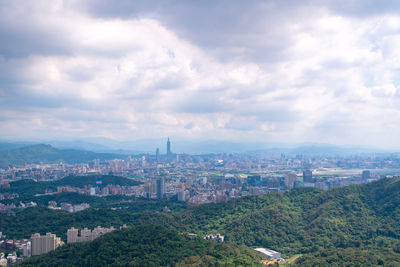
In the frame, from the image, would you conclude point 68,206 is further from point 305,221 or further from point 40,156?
point 40,156

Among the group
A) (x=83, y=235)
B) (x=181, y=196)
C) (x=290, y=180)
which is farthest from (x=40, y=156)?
(x=83, y=235)

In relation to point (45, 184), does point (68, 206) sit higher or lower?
lower

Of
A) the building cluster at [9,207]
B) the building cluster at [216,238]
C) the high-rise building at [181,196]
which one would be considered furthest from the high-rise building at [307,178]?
the building cluster at [9,207]

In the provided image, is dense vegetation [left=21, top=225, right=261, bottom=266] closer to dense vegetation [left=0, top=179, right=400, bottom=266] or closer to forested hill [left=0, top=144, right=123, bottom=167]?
dense vegetation [left=0, top=179, right=400, bottom=266]

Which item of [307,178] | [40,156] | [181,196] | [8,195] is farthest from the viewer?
[40,156]

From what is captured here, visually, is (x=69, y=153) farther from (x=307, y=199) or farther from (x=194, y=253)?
(x=194, y=253)

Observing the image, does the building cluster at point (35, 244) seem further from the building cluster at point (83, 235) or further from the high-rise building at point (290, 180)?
the high-rise building at point (290, 180)
